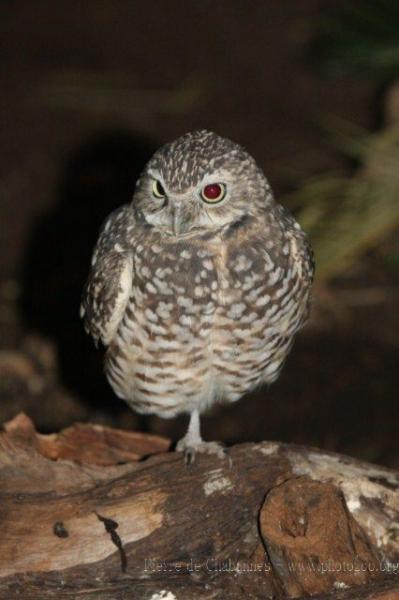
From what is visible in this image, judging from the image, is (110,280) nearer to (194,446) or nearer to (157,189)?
(157,189)

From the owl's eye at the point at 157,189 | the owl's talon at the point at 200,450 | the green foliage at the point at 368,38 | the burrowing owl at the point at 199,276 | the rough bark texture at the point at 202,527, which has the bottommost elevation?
the rough bark texture at the point at 202,527

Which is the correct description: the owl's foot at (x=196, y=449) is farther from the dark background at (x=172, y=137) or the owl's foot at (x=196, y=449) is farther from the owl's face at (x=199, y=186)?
the dark background at (x=172, y=137)

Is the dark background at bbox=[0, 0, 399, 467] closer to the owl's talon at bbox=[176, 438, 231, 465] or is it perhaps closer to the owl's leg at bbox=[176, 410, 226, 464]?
the owl's leg at bbox=[176, 410, 226, 464]

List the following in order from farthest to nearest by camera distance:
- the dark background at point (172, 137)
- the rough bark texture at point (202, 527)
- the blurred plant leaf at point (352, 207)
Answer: the blurred plant leaf at point (352, 207), the dark background at point (172, 137), the rough bark texture at point (202, 527)

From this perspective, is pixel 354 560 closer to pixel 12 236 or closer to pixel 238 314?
pixel 238 314

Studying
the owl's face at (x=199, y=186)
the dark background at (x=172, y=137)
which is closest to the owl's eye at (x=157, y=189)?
the owl's face at (x=199, y=186)
